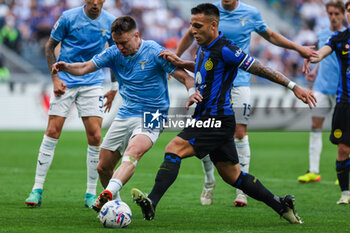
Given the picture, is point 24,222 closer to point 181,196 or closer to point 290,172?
point 181,196

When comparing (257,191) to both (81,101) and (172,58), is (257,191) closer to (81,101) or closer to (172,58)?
(172,58)

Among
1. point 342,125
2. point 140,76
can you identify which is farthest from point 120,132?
point 342,125

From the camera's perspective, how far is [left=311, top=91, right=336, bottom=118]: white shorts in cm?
1081

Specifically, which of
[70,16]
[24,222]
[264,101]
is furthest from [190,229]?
[264,101]

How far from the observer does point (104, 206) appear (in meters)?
5.99

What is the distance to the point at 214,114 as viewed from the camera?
20.2 feet

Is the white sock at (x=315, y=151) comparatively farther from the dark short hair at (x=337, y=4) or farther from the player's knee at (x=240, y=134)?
the player's knee at (x=240, y=134)

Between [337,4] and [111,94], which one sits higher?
[337,4]

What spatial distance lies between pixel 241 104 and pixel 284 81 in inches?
87.0

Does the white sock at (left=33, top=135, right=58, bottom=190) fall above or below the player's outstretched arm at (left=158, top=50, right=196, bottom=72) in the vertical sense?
below

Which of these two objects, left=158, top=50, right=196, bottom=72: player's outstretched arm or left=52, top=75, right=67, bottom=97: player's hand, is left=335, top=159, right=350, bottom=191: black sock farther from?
left=52, top=75, right=67, bottom=97: player's hand

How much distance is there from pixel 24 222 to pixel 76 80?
7.66ft

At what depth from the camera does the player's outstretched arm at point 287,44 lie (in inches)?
283

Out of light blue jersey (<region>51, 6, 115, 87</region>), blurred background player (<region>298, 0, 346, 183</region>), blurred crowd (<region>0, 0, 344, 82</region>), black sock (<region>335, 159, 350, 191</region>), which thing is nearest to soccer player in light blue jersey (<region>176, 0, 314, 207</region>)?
light blue jersey (<region>51, 6, 115, 87</region>)
